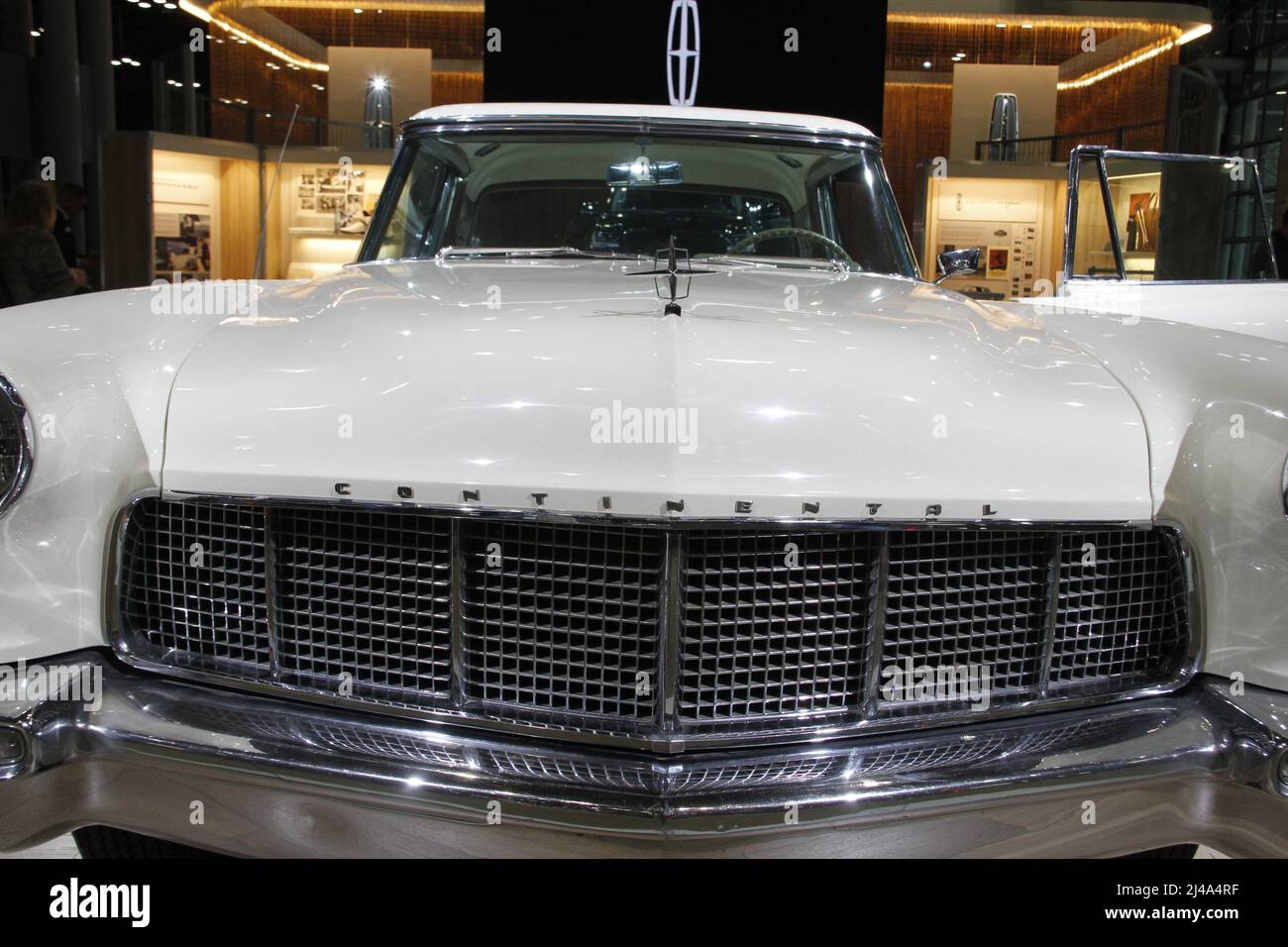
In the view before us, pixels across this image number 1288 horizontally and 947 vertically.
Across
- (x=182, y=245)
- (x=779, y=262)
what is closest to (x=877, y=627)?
(x=779, y=262)

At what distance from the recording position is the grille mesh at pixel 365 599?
61.6 inches

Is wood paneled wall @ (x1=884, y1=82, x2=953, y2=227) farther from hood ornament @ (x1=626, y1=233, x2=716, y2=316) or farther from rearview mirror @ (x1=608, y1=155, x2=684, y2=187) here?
hood ornament @ (x1=626, y1=233, x2=716, y2=316)

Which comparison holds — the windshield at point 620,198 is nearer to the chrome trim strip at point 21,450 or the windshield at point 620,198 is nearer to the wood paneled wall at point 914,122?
the chrome trim strip at point 21,450

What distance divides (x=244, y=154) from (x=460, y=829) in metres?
6.82

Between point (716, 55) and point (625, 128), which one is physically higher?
point (716, 55)

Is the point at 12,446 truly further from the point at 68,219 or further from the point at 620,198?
the point at 68,219

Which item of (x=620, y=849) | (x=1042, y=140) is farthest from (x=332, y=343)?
(x=1042, y=140)

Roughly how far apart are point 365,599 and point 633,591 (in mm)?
392

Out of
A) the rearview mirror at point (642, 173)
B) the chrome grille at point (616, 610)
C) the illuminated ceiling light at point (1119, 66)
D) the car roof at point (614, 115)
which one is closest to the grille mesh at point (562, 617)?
the chrome grille at point (616, 610)

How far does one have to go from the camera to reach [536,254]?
2.65m

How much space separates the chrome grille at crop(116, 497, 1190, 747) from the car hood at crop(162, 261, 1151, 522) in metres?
0.06

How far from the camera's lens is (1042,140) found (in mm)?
8180

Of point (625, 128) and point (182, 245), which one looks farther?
point (182, 245)
